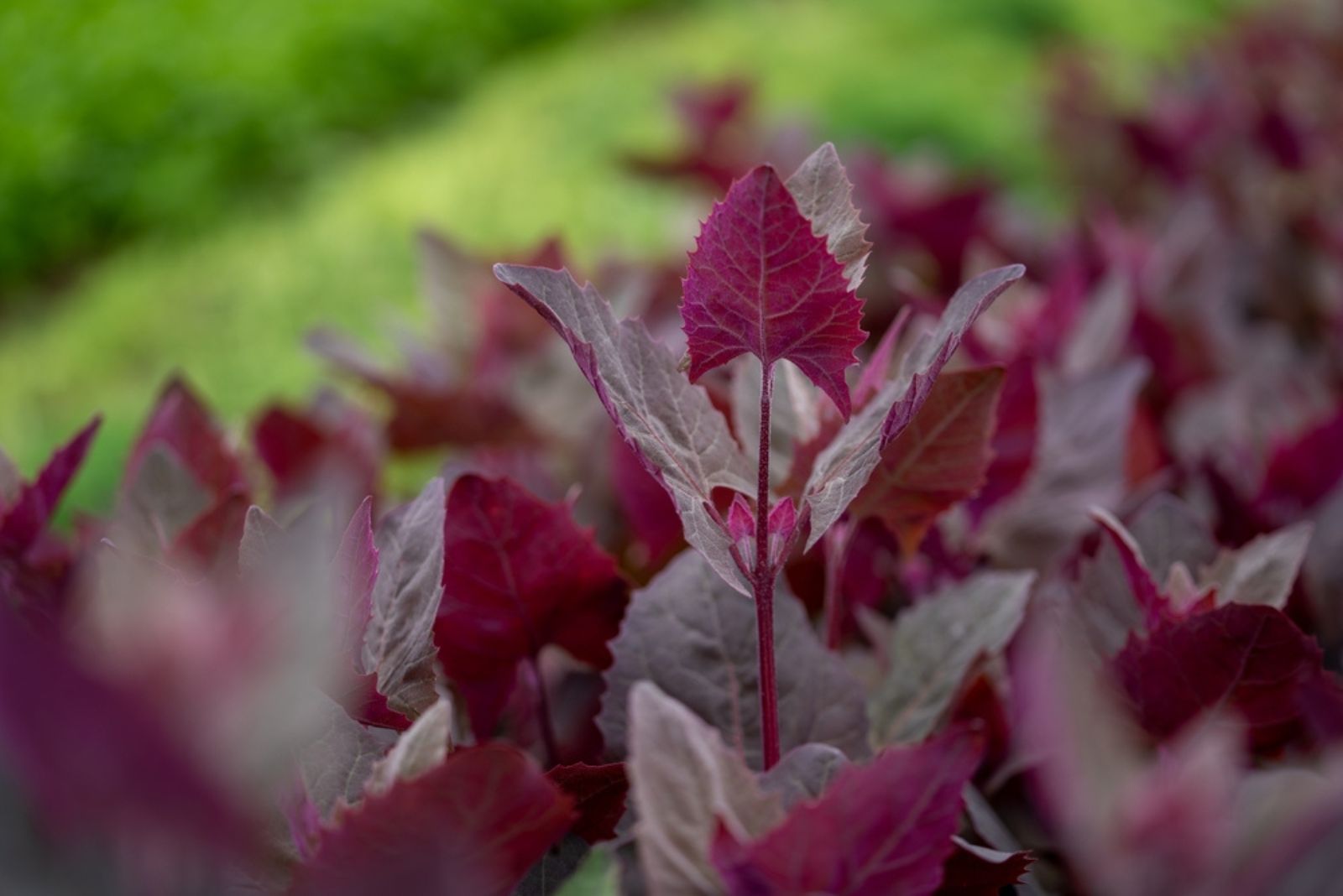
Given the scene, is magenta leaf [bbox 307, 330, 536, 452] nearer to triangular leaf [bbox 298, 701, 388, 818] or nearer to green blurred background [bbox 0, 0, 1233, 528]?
triangular leaf [bbox 298, 701, 388, 818]

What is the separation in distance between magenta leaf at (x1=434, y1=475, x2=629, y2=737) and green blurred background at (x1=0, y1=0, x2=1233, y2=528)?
161 centimetres

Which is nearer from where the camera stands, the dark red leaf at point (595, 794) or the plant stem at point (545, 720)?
the dark red leaf at point (595, 794)

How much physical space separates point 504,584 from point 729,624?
12 centimetres

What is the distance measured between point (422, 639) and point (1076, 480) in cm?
52

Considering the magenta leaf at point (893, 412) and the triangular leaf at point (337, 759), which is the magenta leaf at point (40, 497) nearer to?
the triangular leaf at point (337, 759)

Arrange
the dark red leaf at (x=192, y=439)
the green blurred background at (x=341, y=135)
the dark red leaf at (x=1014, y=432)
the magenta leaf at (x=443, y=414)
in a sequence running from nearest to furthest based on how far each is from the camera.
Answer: the dark red leaf at (x=1014, y=432)
the dark red leaf at (x=192, y=439)
the magenta leaf at (x=443, y=414)
the green blurred background at (x=341, y=135)

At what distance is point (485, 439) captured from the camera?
1.20 metres

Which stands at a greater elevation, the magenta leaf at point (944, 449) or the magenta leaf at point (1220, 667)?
the magenta leaf at point (944, 449)

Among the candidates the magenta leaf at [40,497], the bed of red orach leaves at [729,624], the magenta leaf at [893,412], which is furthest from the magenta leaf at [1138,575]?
the magenta leaf at [40,497]

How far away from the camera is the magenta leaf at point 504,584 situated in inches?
24.9

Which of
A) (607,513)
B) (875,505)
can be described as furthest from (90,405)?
(875,505)

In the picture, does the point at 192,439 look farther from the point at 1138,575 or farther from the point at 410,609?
the point at 1138,575

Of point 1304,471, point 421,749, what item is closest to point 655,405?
point 421,749

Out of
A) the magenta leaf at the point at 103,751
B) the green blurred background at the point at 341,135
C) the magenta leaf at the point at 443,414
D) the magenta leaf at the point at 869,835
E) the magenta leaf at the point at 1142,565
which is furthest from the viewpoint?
the green blurred background at the point at 341,135
